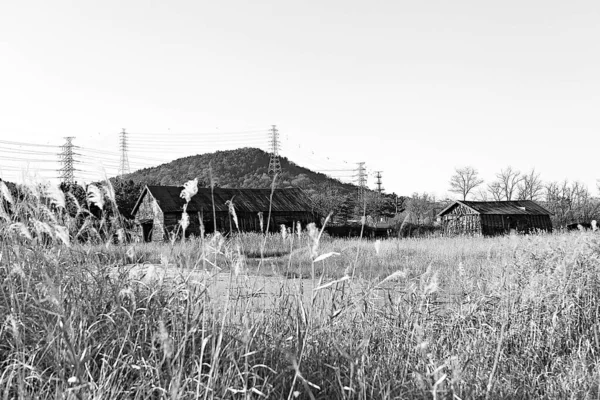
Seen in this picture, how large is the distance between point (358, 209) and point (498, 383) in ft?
186

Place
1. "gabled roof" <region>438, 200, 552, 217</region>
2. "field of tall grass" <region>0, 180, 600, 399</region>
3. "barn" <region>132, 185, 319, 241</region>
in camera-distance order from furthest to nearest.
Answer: "gabled roof" <region>438, 200, 552, 217</region> → "barn" <region>132, 185, 319, 241</region> → "field of tall grass" <region>0, 180, 600, 399</region>

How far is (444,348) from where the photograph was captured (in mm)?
4020

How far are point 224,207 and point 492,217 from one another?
21.9 metres

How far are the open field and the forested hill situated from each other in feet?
230

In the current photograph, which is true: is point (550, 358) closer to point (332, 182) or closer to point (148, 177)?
point (148, 177)

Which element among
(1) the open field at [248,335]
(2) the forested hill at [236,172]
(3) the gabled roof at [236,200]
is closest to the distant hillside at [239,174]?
(2) the forested hill at [236,172]

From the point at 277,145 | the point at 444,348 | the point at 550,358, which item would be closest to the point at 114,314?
the point at 444,348

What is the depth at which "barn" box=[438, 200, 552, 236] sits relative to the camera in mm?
42156

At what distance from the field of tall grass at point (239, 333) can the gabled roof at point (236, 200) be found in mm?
26871

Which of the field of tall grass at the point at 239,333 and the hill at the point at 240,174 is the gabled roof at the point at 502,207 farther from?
the field of tall grass at the point at 239,333

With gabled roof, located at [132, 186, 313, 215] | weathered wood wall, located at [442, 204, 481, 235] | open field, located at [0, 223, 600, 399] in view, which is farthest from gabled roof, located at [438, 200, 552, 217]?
open field, located at [0, 223, 600, 399]

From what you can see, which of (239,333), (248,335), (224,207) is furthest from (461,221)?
(248,335)

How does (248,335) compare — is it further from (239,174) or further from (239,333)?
(239,174)

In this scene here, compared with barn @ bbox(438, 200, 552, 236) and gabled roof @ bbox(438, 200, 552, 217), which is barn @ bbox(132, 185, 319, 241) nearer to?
barn @ bbox(438, 200, 552, 236)
